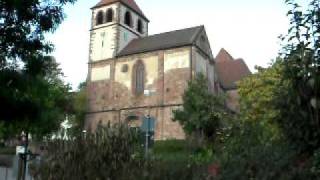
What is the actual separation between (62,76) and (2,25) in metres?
44.3

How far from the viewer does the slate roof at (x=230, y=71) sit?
2579 inches

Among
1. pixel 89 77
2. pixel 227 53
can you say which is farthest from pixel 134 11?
pixel 227 53

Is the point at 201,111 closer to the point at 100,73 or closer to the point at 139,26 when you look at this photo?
the point at 100,73

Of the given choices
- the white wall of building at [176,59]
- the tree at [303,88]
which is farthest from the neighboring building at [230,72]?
the tree at [303,88]

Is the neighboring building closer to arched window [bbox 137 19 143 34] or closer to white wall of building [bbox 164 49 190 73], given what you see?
arched window [bbox 137 19 143 34]

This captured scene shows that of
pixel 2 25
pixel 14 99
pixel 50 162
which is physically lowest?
pixel 50 162

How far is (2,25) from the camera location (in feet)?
38.3

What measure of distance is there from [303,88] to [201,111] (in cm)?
3454

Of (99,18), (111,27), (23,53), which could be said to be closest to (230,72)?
(111,27)

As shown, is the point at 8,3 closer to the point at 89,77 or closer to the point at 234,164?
the point at 234,164

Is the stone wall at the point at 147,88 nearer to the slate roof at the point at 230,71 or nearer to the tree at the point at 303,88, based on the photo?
the slate roof at the point at 230,71

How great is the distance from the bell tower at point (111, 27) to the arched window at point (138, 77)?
353 centimetres

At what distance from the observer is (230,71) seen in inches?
2687

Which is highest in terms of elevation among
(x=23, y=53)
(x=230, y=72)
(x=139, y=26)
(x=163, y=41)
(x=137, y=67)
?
(x=139, y=26)
